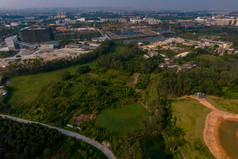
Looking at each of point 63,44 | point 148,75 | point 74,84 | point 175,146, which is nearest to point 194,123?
point 175,146

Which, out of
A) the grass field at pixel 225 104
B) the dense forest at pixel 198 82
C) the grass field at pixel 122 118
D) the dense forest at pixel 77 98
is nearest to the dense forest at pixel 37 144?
Result: the dense forest at pixel 77 98

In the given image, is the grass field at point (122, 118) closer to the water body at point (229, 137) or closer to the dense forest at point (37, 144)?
the dense forest at point (37, 144)

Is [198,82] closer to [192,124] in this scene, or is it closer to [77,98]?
[192,124]

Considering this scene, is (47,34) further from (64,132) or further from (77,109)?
(64,132)

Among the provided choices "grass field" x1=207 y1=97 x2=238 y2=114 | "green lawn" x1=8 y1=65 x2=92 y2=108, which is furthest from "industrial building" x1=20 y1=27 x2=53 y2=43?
"grass field" x1=207 y1=97 x2=238 y2=114

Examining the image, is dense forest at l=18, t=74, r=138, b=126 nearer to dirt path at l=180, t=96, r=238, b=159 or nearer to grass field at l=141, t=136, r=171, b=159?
grass field at l=141, t=136, r=171, b=159

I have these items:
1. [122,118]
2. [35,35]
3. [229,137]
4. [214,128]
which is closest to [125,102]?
[122,118]
